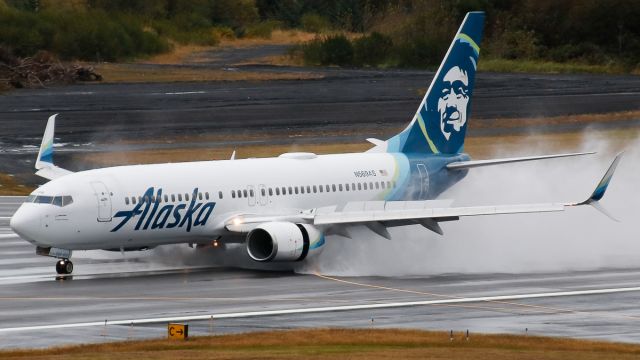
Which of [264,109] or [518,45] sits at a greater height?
[518,45]

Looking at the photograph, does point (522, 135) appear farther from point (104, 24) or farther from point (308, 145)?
point (104, 24)

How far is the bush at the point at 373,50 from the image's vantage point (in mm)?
139125

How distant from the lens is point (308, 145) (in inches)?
3322

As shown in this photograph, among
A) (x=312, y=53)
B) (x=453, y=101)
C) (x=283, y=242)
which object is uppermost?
(x=453, y=101)

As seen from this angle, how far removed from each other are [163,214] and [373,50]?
90322 millimetres

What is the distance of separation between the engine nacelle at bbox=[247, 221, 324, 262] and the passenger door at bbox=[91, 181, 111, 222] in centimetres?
489

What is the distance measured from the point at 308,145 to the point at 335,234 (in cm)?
3109

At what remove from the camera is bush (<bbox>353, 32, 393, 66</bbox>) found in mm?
139125

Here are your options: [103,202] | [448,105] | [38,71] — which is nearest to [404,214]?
[448,105]

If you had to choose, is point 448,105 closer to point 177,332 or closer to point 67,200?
point 67,200

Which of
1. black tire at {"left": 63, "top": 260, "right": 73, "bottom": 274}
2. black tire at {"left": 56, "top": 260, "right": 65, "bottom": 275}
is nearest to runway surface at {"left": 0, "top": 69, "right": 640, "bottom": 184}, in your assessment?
black tire at {"left": 63, "top": 260, "right": 73, "bottom": 274}

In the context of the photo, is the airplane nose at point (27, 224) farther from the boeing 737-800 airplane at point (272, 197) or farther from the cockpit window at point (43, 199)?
the cockpit window at point (43, 199)

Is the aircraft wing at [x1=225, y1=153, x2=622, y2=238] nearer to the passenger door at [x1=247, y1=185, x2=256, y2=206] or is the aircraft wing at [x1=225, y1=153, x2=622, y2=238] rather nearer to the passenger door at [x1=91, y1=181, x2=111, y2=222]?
the passenger door at [x1=247, y1=185, x2=256, y2=206]

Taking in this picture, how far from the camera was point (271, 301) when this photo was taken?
44.8 m
